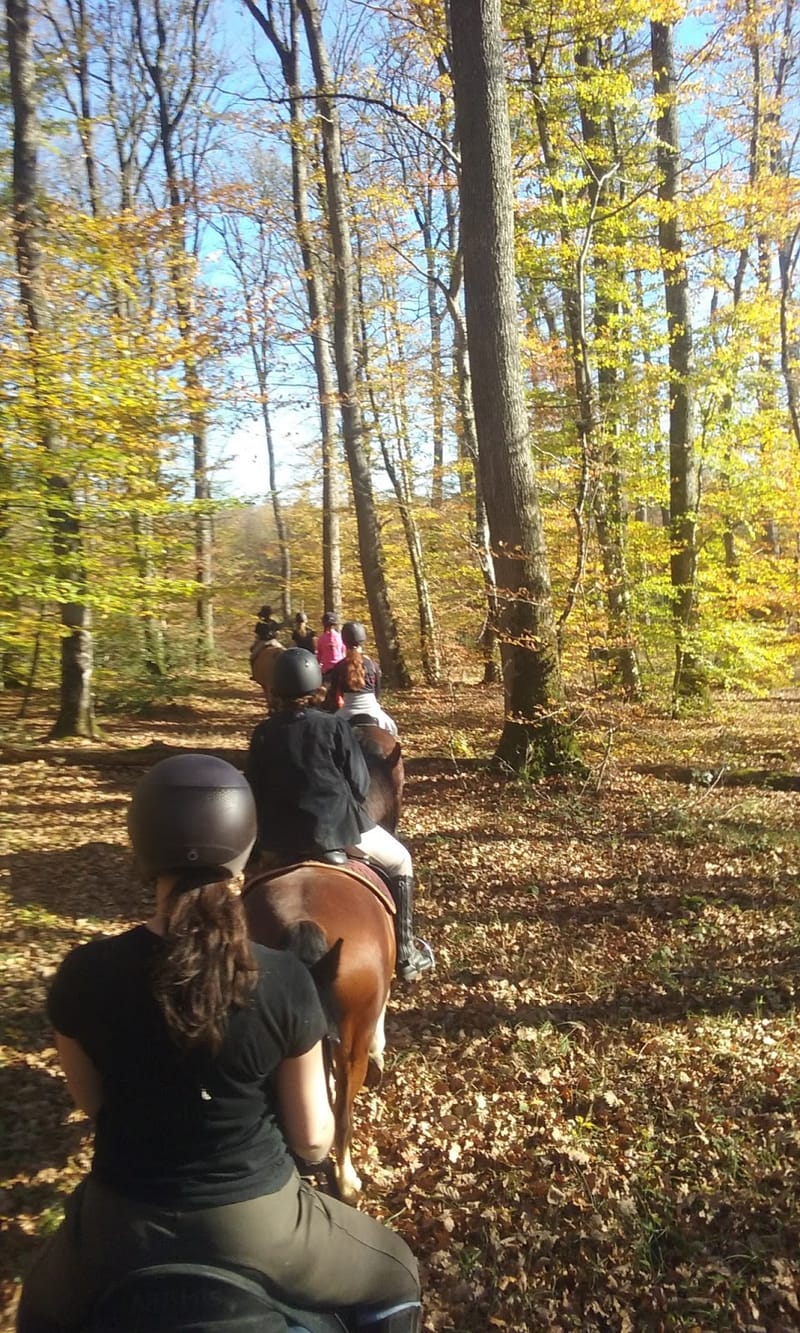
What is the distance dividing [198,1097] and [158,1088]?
3.5 inches

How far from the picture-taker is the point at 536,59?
13.0 meters

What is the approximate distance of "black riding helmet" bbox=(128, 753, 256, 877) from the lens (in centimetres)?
193

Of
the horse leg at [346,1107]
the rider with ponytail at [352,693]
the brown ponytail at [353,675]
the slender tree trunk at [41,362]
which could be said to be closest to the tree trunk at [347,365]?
the slender tree trunk at [41,362]

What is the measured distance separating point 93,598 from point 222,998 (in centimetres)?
882

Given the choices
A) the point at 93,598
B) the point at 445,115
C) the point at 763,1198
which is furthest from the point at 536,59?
the point at 763,1198

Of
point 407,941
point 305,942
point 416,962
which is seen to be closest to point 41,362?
point 407,941

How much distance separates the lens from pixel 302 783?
4055 mm

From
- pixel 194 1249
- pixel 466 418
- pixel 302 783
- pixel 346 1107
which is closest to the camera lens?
pixel 194 1249

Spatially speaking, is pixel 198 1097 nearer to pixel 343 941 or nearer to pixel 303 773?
pixel 343 941

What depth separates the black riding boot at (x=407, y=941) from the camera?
5133 millimetres

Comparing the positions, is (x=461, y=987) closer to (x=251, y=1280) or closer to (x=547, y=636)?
(x=251, y=1280)

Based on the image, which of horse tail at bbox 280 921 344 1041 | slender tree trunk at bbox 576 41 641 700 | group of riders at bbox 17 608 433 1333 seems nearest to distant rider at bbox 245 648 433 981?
horse tail at bbox 280 921 344 1041

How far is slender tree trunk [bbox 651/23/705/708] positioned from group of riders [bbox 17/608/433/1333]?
12491 millimetres

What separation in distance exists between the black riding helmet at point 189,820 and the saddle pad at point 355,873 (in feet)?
5.71
